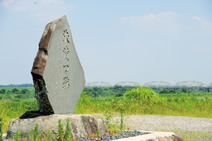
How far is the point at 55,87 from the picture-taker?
243 inches

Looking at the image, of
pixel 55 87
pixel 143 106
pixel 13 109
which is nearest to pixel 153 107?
pixel 143 106

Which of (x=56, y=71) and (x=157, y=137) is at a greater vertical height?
(x=56, y=71)

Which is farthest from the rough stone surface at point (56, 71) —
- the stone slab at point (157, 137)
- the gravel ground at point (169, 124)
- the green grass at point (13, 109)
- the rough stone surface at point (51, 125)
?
the green grass at point (13, 109)

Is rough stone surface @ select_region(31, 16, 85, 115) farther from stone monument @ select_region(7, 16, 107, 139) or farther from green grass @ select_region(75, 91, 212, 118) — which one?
green grass @ select_region(75, 91, 212, 118)

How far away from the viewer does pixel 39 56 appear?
5961 millimetres

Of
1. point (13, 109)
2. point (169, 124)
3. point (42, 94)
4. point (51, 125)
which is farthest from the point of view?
point (13, 109)

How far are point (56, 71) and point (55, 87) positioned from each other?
34 centimetres

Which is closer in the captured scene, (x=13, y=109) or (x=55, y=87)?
(x=55, y=87)

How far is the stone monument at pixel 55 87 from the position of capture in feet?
19.3

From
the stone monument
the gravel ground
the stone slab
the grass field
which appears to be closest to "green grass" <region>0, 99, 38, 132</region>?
the grass field

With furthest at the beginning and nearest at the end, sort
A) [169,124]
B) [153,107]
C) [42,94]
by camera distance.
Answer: [153,107] → [169,124] → [42,94]

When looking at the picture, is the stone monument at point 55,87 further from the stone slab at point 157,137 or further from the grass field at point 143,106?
the grass field at point 143,106

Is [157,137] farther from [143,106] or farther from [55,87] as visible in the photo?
[143,106]

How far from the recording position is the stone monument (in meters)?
5.87
